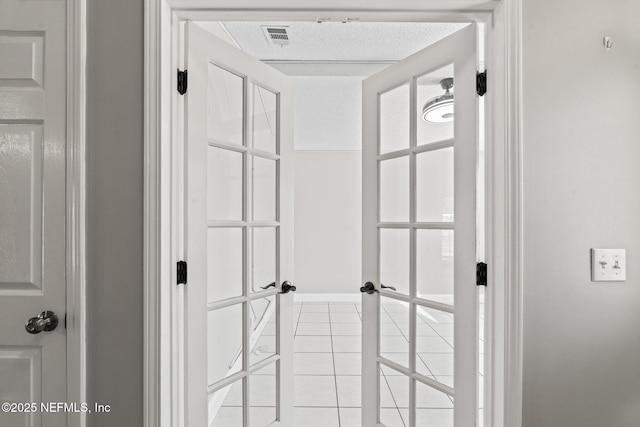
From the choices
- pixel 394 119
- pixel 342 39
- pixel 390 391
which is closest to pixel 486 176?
pixel 394 119

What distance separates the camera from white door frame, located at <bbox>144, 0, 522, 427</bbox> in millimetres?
1156

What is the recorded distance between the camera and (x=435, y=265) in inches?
58.2

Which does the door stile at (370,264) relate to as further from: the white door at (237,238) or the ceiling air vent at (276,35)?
the ceiling air vent at (276,35)

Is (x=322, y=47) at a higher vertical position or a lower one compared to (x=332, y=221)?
higher

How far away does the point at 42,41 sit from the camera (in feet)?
3.75

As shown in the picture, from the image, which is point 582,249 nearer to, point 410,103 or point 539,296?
point 539,296

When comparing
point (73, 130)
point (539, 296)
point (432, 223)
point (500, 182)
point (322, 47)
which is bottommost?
point (539, 296)

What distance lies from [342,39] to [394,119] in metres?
0.86

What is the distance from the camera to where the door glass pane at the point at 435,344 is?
4.62 feet

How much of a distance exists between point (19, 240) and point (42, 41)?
0.71m

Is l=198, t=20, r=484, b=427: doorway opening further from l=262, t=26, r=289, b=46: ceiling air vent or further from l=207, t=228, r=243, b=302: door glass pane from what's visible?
l=207, t=228, r=243, b=302: door glass pane

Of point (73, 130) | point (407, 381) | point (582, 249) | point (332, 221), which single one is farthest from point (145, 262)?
point (332, 221)

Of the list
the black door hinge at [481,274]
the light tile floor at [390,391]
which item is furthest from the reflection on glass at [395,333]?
the black door hinge at [481,274]

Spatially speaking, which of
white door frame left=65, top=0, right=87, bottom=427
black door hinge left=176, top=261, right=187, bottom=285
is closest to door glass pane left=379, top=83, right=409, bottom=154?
black door hinge left=176, top=261, right=187, bottom=285
